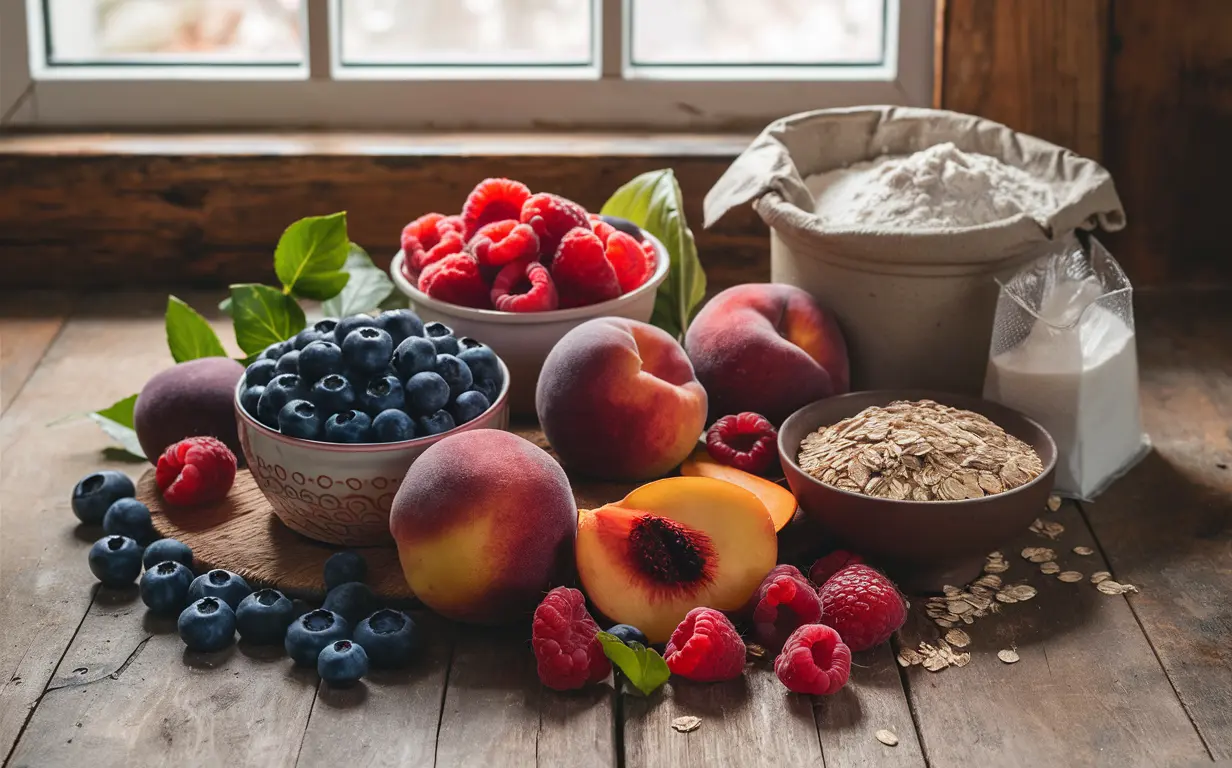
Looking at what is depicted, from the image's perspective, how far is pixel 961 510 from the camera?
129 centimetres

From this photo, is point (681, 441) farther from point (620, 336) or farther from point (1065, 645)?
point (1065, 645)

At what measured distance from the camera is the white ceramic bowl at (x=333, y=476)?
133 cm

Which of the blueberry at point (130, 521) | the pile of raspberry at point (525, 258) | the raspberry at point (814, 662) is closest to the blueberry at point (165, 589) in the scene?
the blueberry at point (130, 521)

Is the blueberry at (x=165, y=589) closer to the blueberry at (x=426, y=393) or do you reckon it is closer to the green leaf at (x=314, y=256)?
the blueberry at (x=426, y=393)

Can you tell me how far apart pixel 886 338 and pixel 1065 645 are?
1.73ft

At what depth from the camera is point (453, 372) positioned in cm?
139

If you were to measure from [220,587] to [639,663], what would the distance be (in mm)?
430

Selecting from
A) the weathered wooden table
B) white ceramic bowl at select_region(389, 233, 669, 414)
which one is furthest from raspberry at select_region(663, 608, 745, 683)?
white ceramic bowl at select_region(389, 233, 669, 414)

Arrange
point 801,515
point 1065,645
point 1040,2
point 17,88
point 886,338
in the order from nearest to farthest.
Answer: point 1065,645 → point 801,515 → point 886,338 → point 1040,2 → point 17,88

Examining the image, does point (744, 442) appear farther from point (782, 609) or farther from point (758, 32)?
point (758, 32)

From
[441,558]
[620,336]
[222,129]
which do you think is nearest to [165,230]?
[222,129]

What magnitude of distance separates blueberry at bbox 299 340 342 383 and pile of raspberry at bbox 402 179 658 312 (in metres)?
0.28

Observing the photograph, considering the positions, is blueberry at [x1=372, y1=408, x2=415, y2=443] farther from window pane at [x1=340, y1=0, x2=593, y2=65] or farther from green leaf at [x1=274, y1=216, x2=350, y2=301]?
window pane at [x1=340, y1=0, x2=593, y2=65]

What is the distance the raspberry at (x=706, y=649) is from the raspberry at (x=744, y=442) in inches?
13.4
